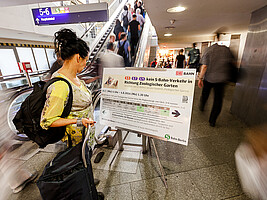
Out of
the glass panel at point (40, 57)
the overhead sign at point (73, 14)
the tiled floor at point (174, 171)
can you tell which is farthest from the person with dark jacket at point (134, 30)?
the glass panel at point (40, 57)

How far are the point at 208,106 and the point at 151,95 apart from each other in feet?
10.9

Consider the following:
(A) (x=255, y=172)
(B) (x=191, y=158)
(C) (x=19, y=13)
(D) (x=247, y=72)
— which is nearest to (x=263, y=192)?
(A) (x=255, y=172)

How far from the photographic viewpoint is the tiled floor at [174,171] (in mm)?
1398

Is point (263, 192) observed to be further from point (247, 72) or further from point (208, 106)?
point (208, 106)

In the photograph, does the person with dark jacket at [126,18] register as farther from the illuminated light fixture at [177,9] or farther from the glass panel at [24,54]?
the glass panel at [24,54]

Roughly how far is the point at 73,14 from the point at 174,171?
4.09m

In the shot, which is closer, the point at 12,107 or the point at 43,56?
the point at 12,107

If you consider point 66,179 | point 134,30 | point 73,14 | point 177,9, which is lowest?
point 66,179

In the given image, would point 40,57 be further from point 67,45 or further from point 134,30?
point 67,45

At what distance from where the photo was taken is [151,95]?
3.97 feet

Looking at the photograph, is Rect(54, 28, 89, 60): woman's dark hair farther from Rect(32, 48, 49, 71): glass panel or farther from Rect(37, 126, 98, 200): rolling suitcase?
Rect(32, 48, 49, 71): glass panel

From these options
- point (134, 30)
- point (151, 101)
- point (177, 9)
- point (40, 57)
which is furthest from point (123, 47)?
point (40, 57)

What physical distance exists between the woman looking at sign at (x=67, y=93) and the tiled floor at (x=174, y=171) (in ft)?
2.94

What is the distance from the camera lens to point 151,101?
1.21 meters
